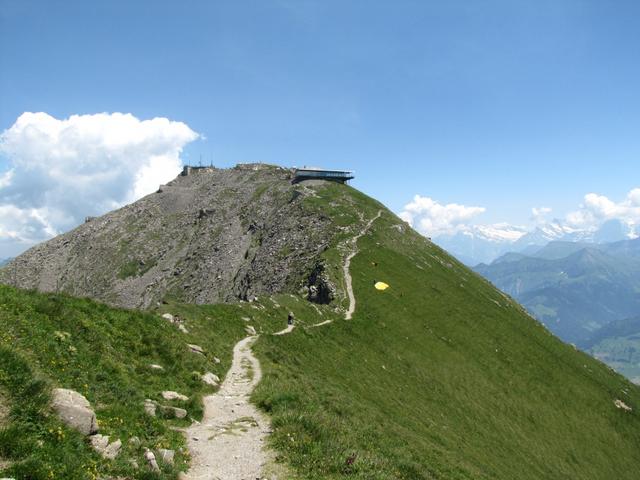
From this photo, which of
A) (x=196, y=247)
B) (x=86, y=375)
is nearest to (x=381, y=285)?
(x=86, y=375)

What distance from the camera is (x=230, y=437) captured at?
57.5 feet

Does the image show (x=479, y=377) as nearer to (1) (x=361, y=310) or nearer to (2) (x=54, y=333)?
(1) (x=361, y=310)

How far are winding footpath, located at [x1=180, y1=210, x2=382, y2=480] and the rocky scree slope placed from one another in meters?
52.2

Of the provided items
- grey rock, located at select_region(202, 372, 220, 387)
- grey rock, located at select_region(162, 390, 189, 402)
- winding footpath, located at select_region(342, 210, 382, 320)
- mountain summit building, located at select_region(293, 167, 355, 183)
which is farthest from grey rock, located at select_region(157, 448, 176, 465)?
mountain summit building, located at select_region(293, 167, 355, 183)

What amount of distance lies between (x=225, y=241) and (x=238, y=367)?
10314cm

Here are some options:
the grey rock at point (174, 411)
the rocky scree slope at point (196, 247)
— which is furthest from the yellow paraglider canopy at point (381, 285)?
the grey rock at point (174, 411)

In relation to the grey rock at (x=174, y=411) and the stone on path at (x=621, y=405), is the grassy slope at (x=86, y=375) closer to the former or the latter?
the grey rock at (x=174, y=411)

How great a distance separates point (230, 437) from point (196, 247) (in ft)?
408

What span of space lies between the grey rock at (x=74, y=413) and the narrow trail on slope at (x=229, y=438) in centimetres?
346

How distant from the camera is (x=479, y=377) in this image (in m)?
63.4

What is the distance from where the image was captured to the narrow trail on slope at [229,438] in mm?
14484

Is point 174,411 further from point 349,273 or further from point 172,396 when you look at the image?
point 349,273

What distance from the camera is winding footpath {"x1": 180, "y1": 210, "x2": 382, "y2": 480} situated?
47.5 ft

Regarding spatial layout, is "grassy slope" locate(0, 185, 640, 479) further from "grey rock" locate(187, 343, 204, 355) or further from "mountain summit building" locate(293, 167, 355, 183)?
"mountain summit building" locate(293, 167, 355, 183)
